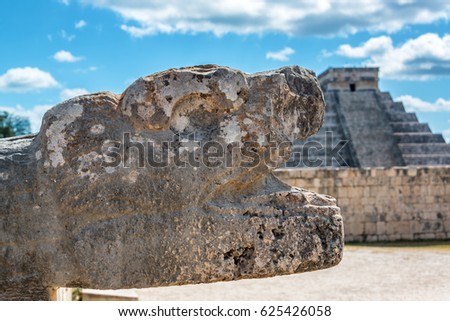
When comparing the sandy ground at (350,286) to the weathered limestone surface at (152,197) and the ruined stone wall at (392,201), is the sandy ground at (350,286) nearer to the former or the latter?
the ruined stone wall at (392,201)

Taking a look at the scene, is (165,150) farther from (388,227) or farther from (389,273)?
(388,227)

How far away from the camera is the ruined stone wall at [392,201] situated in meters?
18.1

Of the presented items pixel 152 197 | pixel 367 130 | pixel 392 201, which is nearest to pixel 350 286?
pixel 152 197

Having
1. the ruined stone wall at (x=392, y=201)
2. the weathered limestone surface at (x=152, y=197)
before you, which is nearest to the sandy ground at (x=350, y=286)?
the ruined stone wall at (x=392, y=201)

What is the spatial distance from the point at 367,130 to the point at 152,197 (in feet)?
123

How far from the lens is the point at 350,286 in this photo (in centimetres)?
1086

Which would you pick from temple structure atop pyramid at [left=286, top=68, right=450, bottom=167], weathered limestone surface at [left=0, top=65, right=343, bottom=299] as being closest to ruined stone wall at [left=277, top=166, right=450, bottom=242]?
temple structure atop pyramid at [left=286, top=68, right=450, bottom=167]

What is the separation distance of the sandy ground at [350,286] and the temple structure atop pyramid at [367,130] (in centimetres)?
1667

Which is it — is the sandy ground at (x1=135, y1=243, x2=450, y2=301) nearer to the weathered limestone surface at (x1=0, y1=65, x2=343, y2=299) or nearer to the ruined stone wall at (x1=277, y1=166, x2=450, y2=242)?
the ruined stone wall at (x1=277, y1=166, x2=450, y2=242)

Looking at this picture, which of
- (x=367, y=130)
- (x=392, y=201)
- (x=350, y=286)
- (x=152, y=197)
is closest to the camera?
(x=152, y=197)

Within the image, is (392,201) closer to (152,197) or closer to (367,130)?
(152,197)

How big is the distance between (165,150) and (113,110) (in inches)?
15.1

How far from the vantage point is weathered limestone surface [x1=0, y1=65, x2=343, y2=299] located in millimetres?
3902

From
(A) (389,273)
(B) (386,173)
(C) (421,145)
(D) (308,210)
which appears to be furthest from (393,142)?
(D) (308,210)
